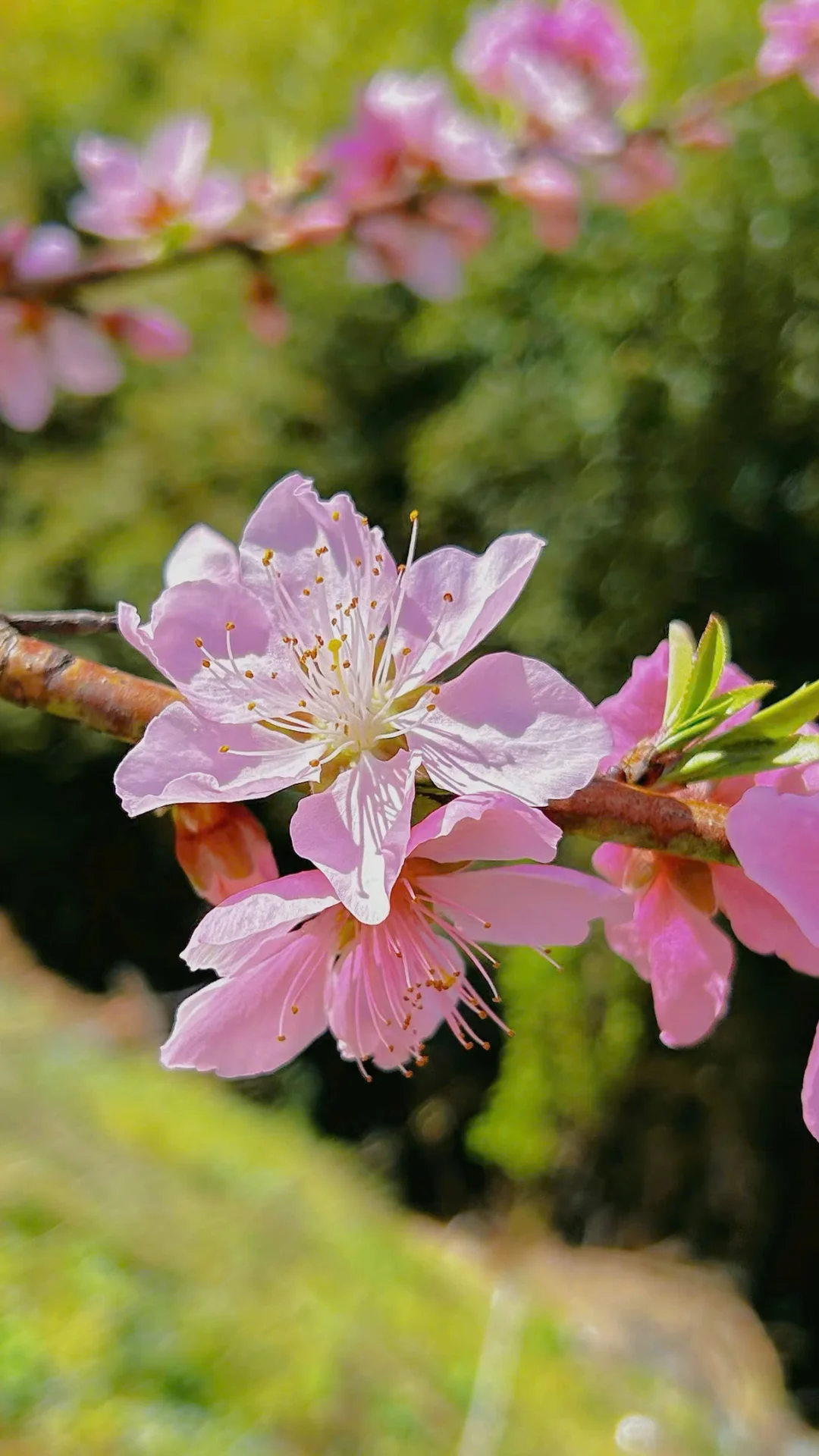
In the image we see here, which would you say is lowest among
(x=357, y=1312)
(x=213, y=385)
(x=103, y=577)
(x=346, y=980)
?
(x=357, y=1312)

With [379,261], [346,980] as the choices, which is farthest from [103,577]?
[346,980]

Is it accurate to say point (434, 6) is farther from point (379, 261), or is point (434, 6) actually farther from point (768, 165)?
point (379, 261)

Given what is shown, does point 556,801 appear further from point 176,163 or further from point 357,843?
point 176,163

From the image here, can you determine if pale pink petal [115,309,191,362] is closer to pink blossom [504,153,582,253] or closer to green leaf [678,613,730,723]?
pink blossom [504,153,582,253]

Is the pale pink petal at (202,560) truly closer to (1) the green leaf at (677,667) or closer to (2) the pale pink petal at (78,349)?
(1) the green leaf at (677,667)

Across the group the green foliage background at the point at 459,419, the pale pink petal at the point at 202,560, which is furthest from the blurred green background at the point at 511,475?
the pale pink petal at the point at 202,560

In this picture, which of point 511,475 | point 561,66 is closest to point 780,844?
point 561,66
